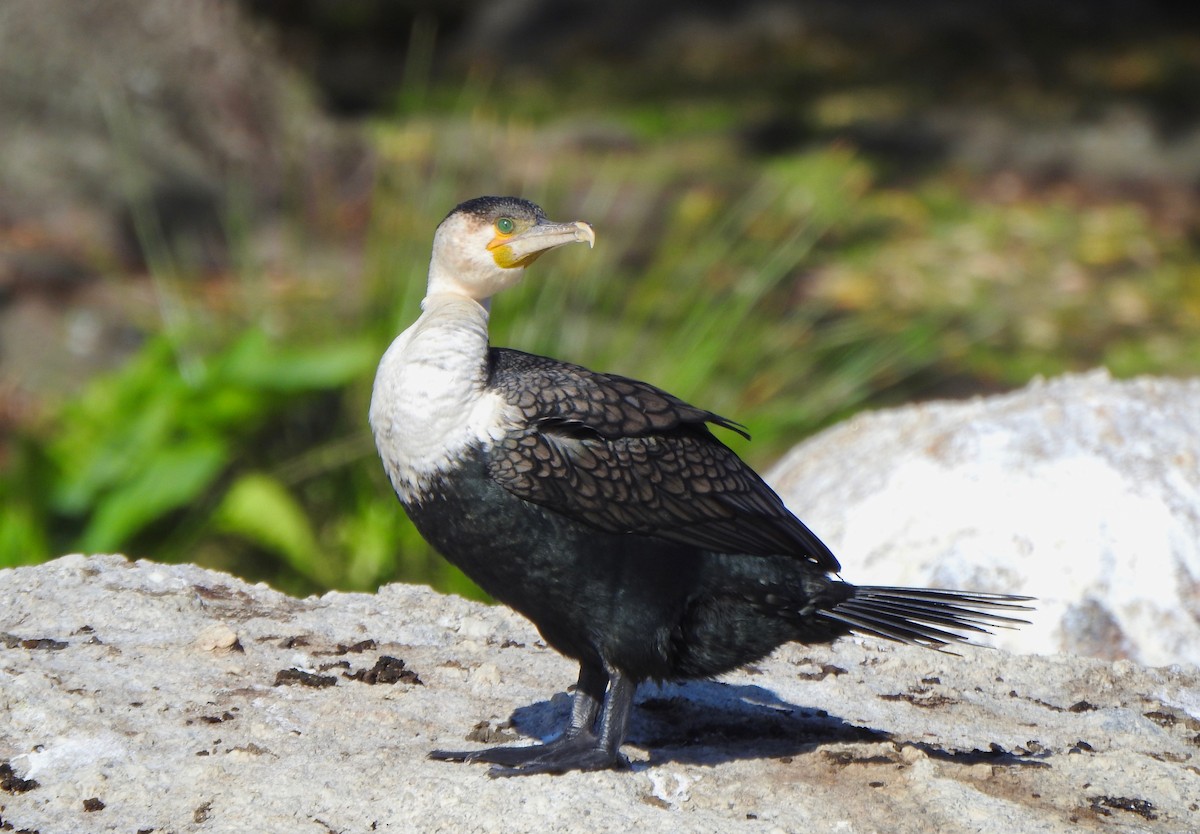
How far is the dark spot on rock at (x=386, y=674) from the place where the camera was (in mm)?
3953

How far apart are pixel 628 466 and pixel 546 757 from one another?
0.71 metres

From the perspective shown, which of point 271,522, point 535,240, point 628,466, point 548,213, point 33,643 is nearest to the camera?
point 628,466

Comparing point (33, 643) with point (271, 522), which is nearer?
point (33, 643)

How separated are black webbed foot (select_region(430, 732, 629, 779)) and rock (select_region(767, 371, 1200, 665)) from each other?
5.57 feet

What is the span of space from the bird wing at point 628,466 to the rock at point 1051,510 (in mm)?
1389

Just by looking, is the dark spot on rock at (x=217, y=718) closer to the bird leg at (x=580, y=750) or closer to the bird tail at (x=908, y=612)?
the bird leg at (x=580, y=750)

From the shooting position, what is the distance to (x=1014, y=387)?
885 cm

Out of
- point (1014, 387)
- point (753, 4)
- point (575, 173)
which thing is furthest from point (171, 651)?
point (753, 4)

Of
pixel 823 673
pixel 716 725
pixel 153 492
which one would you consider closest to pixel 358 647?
pixel 716 725

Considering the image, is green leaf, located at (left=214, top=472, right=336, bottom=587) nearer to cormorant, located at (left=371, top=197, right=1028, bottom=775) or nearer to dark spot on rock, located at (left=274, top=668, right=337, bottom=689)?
dark spot on rock, located at (left=274, top=668, right=337, bottom=689)

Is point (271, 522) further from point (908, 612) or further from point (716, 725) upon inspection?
point (908, 612)

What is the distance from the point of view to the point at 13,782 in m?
3.22

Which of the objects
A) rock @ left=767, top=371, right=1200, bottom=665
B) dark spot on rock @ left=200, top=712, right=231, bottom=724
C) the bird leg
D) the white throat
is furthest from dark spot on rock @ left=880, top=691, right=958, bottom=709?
dark spot on rock @ left=200, top=712, right=231, bottom=724

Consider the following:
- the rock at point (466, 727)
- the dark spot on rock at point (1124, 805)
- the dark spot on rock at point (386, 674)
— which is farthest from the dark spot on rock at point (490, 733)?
the dark spot on rock at point (1124, 805)
